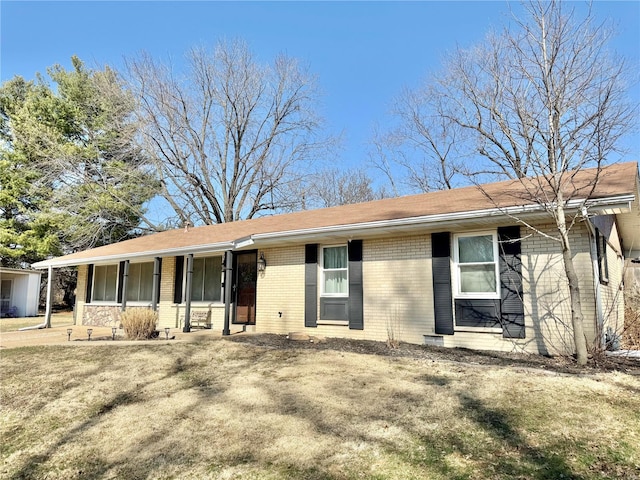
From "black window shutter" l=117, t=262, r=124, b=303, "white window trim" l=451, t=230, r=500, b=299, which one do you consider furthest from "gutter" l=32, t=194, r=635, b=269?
"black window shutter" l=117, t=262, r=124, b=303

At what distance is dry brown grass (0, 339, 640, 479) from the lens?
3.42 meters

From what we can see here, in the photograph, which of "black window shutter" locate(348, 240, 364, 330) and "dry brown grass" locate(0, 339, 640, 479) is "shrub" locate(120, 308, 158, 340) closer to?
"dry brown grass" locate(0, 339, 640, 479)

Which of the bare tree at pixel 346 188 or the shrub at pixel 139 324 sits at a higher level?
the bare tree at pixel 346 188

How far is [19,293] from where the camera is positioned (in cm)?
2348

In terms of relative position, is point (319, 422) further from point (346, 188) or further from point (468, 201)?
point (346, 188)

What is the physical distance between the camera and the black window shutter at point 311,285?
10.5 meters

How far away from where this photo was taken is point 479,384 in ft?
17.7

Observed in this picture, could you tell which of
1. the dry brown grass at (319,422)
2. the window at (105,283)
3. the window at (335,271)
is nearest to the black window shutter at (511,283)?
the dry brown grass at (319,422)

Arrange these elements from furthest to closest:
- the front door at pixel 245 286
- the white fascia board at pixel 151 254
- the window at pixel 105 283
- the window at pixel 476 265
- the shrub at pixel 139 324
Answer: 1. the window at pixel 105 283
2. the front door at pixel 245 286
3. the white fascia board at pixel 151 254
4. the shrub at pixel 139 324
5. the window at pixel 476 265

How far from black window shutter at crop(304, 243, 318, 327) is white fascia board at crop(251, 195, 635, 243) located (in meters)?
0.72

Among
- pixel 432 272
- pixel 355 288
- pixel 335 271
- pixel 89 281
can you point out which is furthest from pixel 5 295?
pixel 432 272

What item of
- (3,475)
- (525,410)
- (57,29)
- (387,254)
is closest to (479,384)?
(525,410)

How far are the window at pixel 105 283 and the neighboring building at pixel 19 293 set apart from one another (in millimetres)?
10028

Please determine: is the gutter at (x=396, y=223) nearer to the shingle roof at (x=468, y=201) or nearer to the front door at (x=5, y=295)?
the shingle roof at (x=468, y=201)
